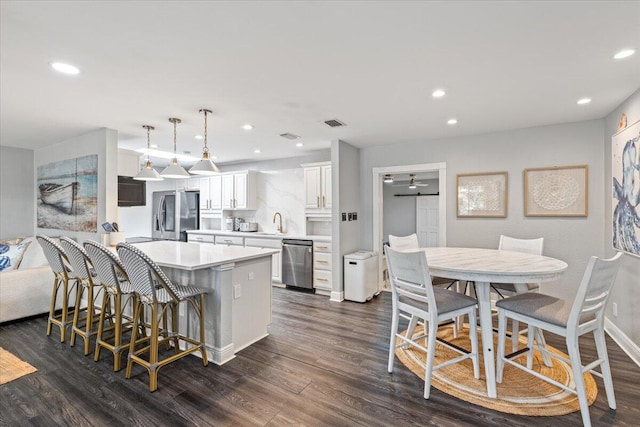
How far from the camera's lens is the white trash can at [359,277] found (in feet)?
14.2

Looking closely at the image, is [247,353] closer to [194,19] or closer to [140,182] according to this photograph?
[194,19]

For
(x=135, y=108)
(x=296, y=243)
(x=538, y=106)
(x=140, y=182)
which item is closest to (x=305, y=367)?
(x=296, y=243)

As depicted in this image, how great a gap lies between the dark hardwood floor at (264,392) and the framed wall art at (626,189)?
1.05 metres

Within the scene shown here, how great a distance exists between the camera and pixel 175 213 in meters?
Answer: 6.75

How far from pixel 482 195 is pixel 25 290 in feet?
19.4

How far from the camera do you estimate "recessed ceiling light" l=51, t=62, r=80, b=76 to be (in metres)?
2.14

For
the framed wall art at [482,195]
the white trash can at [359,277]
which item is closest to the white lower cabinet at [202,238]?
the white trash can at [359,277]

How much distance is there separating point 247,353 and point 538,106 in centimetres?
376

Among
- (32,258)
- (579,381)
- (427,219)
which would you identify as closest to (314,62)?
(579,381)

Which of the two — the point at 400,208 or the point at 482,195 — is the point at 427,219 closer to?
the point at 400,208

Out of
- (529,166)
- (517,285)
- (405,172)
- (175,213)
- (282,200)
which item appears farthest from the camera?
(175,213)

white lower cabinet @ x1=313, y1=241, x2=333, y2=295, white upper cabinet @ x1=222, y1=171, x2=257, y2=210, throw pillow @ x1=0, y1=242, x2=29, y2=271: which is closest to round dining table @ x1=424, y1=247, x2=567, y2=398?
white lower cabinet @ x1=313, y1=241, x2=333, y2=295

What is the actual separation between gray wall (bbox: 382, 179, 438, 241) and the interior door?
139mm

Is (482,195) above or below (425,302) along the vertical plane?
above
